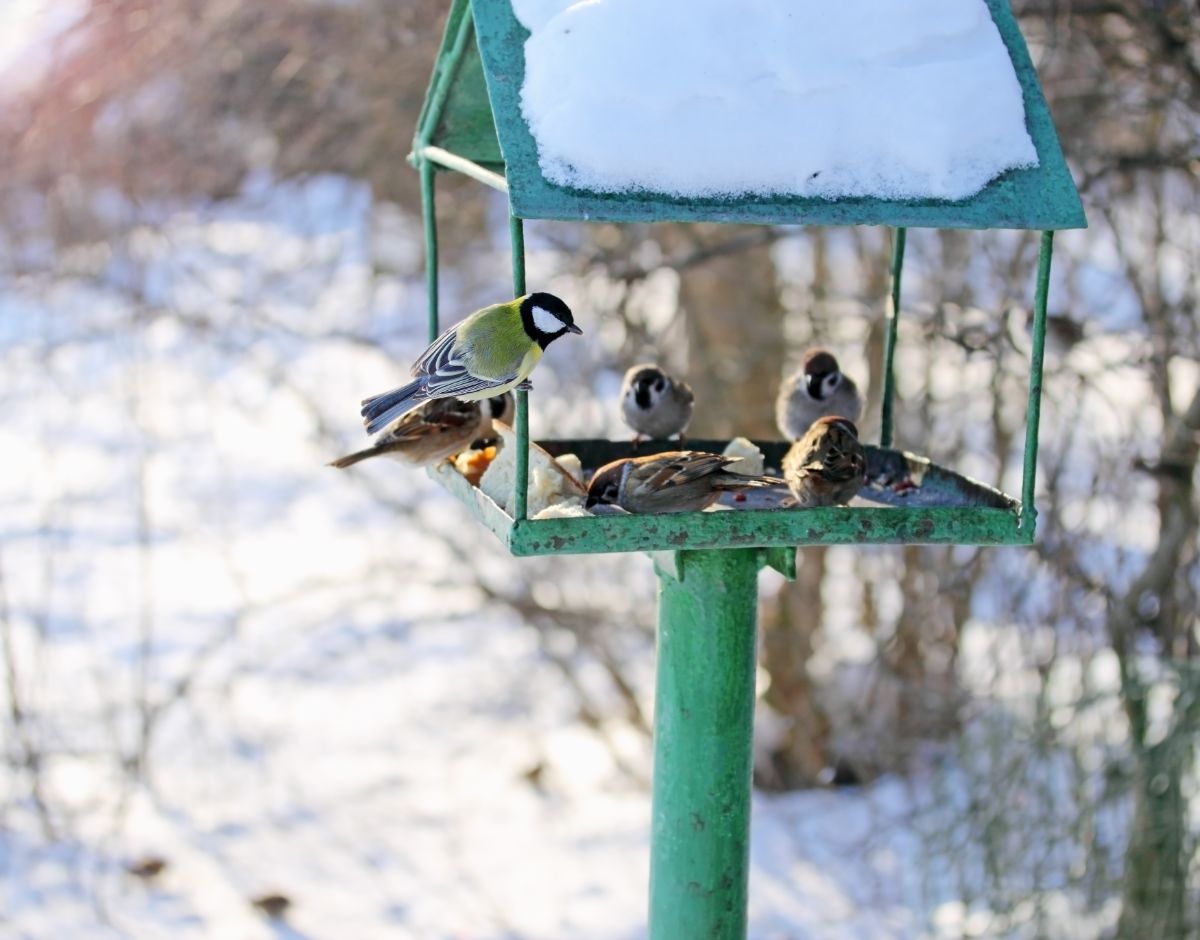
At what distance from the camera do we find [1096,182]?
525cm

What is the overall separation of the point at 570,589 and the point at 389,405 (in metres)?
3.58

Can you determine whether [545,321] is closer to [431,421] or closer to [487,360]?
[487,360]

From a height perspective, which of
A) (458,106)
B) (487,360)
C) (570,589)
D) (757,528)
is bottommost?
(570,589)

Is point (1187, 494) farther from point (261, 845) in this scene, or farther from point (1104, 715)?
point (261, 845)

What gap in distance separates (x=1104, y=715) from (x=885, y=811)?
65.9 inches

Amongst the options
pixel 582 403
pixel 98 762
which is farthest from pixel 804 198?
pixel 98 762

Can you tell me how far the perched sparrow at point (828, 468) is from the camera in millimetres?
3141

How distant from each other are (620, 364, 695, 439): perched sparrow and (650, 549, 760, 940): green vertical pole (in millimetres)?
913

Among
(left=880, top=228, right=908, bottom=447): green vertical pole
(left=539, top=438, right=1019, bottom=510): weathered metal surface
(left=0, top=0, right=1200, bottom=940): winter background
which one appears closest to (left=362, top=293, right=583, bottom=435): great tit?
(left=539, top=438, right=1019, bottom=510): weathered metal surface

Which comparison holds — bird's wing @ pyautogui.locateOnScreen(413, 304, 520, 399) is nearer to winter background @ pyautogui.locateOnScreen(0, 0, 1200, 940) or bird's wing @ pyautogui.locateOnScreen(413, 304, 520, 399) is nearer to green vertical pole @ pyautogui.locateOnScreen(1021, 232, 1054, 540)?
green vertical pole @ pyautogui.locateOnScreen(1021, 232, 1054, 540)

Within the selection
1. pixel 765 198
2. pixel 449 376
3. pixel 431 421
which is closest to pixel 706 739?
pixel 449 376

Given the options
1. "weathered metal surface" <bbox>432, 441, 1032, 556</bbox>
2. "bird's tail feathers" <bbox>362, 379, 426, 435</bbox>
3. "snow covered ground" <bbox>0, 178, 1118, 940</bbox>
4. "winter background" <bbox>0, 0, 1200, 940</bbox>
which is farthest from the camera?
"snow covered ground" <bbox>0, 178, 1118, 940</bbox>

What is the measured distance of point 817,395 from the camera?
4.18 meters

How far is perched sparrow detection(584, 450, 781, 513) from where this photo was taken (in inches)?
116
